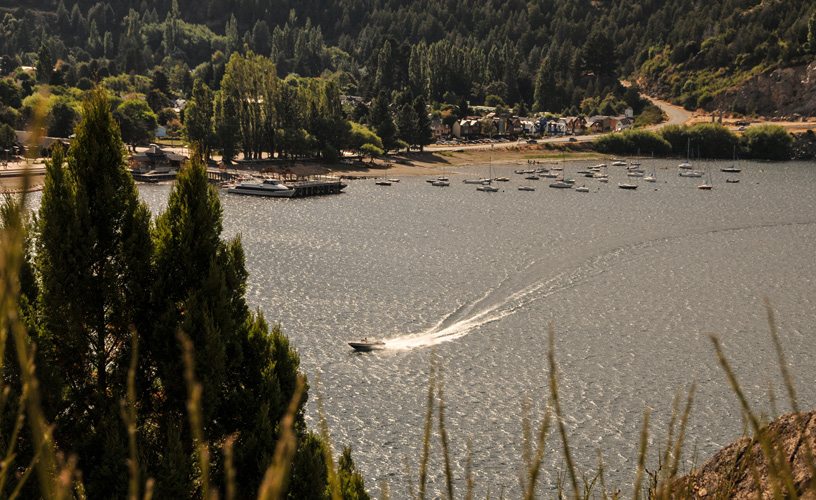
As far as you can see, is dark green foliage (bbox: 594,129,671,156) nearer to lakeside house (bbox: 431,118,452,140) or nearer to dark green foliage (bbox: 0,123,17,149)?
lakeside house (bbox: 431,118,452,140)

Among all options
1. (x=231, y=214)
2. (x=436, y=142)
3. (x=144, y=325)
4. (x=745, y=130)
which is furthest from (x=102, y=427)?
(x=745, y=130)

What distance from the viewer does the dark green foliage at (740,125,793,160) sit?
557 feet

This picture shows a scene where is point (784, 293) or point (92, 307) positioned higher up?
point (92, 307)

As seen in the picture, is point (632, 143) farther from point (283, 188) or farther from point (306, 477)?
point (306, 477)

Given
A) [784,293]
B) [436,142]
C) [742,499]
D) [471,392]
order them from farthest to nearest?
1. [436,142]
2. [784,293]
3. [471,392]
4. [742,499]

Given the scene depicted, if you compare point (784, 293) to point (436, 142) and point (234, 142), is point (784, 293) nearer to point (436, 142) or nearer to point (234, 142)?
point (234, 142)

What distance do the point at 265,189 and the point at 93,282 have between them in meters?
93.4

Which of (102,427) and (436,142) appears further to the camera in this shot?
(436,142)

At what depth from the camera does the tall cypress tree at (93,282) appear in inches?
675

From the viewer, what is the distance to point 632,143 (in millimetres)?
173375

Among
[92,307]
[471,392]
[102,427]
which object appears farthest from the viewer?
[471,392]

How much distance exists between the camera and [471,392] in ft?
134

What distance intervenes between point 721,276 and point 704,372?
24.6 meters

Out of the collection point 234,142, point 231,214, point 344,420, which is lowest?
point 344,420
